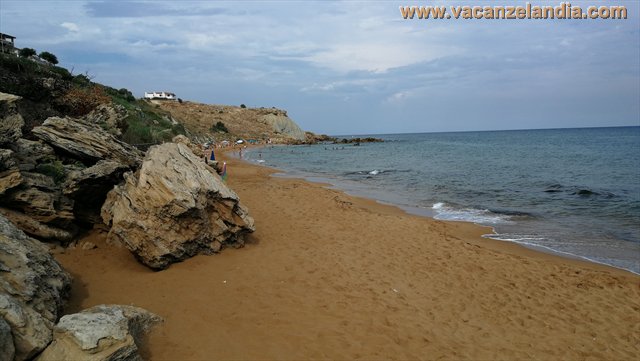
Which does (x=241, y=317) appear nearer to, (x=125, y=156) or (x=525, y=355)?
(x=525, y=355)

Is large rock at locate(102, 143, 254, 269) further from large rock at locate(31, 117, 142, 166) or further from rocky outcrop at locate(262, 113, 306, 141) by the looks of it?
rocky outcrop at locate(262, 113, 306, 141)

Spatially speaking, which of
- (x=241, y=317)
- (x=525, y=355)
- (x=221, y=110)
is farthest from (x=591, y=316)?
(x=221, y=110)

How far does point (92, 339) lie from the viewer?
4.12 meters

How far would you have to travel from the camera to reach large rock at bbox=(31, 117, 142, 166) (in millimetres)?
9070

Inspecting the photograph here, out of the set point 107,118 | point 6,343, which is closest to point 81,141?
point 107,118

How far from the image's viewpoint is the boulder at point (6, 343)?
3.57m

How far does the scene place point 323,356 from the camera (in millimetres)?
5477

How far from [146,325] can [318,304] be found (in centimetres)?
285

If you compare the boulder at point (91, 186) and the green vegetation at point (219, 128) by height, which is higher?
the green vegetation at point (219, 128)

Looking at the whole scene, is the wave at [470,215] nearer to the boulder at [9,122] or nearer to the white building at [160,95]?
the boulder at [9,122]

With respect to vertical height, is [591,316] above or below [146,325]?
below

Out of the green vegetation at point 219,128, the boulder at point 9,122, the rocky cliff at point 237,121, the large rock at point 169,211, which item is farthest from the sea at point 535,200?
the rocky cliff at point 237,121

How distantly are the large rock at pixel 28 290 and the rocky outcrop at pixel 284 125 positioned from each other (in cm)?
9080

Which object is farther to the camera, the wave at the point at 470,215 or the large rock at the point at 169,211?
the wave at the point at 470,215
